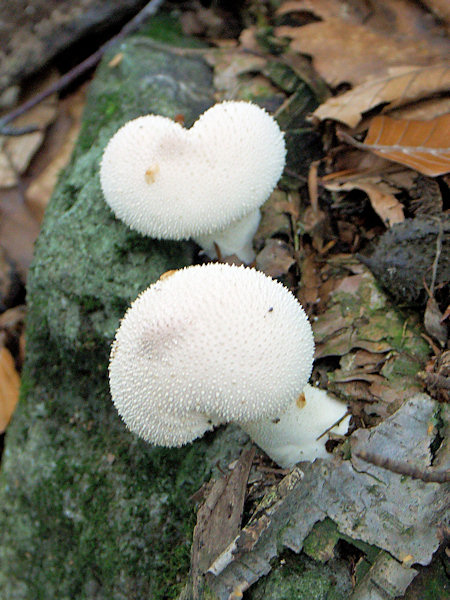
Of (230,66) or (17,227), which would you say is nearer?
(230,66)

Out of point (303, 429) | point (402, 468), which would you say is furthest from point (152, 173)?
point (402, 468)

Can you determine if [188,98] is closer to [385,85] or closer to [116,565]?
[385,85]

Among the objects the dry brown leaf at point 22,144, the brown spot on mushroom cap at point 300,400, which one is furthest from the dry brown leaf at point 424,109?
the dry brown leaf at point 22,144

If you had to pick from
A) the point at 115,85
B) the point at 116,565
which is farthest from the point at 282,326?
the point at 115,85

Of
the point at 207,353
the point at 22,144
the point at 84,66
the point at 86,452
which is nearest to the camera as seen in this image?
the point at 207,353

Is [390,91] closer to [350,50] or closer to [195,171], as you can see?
[350,50]

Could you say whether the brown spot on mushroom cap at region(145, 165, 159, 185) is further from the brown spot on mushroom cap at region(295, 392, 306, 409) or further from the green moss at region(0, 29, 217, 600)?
the brown spot on mushroom cap at region(295, 392, 306, 409)

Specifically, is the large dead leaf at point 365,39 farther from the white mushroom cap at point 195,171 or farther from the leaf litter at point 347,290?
the white mushroom cap at point 195,171
